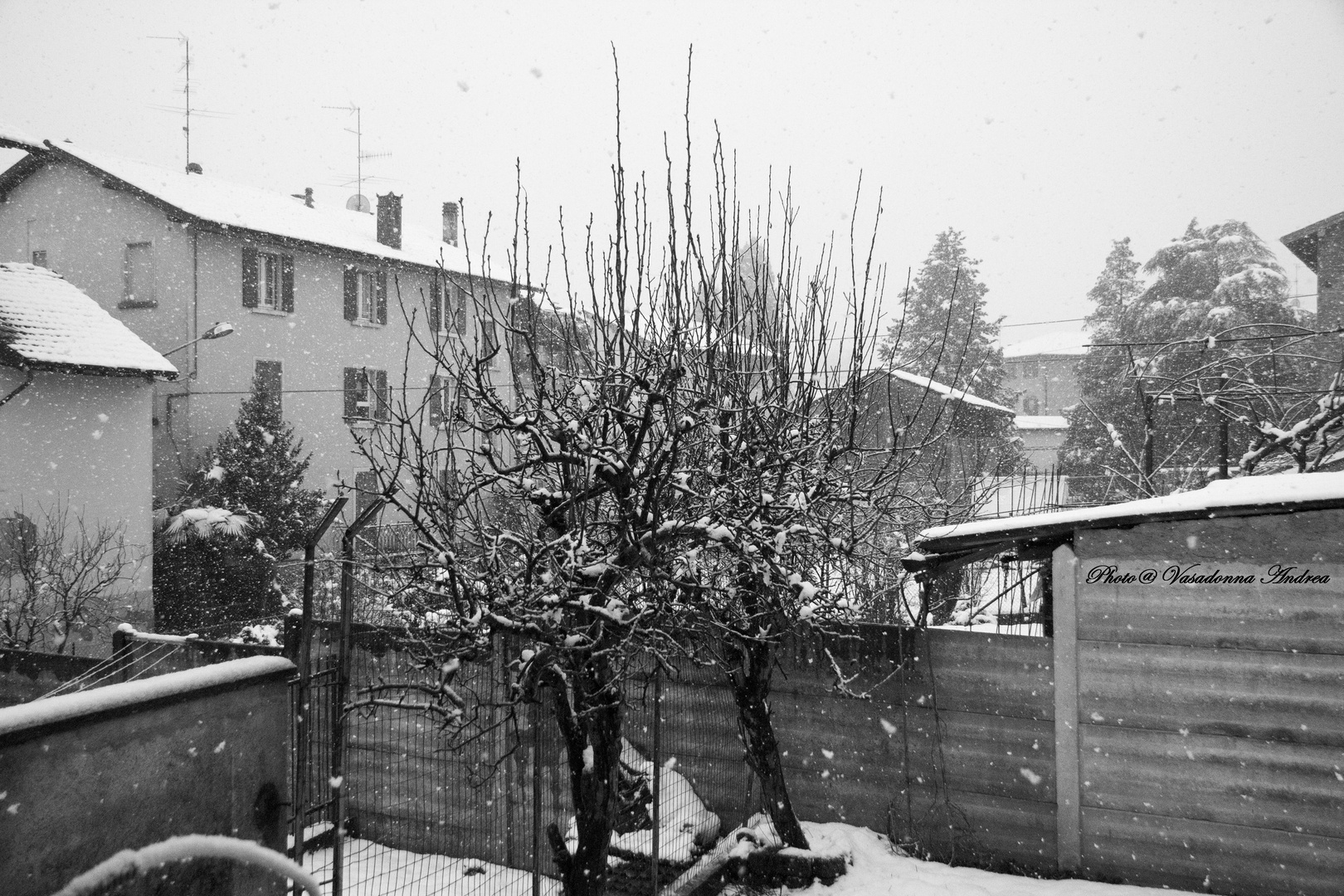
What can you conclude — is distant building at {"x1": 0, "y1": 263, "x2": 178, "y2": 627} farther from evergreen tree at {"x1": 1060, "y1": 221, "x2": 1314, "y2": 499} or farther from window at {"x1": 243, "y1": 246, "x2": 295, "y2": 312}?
evergreen tree at {"x1": 1060, "y1": 221, "x2": 1314, "y2": 499}

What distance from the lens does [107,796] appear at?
8.49ft

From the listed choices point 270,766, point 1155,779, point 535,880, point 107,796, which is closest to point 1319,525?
point 1155,779

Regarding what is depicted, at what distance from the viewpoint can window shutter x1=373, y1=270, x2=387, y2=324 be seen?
25.8m

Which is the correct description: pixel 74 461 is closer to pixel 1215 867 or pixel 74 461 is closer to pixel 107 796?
pixel 107 796

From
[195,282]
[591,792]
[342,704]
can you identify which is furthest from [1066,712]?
[195,282]

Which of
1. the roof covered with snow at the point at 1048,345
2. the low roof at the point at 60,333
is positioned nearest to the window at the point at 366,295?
the low roof at the point at 60,333

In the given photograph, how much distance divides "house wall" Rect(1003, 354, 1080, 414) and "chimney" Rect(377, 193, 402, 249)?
49454mm

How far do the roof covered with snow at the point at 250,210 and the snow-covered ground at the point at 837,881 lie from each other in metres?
15.6

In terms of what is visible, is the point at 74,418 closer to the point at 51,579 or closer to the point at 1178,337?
the point at 51,579

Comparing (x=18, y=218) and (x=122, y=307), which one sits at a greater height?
(x=18, y=218)

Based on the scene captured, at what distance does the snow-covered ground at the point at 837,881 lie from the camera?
230 inches

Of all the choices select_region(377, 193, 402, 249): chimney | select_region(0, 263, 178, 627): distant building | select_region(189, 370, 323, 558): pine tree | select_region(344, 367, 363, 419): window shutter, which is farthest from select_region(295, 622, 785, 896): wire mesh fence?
select_region(377, 193, 402, 249): chimney

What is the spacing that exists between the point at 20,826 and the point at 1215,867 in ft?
22.7

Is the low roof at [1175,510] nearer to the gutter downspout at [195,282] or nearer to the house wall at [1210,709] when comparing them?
the house wall at [1210,709]
